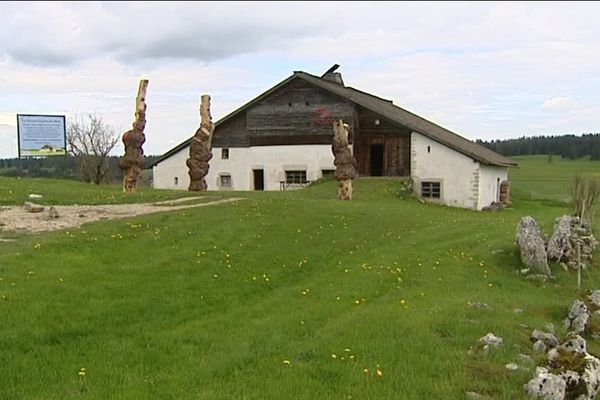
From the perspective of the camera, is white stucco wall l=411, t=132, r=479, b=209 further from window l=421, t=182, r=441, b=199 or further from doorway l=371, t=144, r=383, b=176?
doorway l=371, t=144, r=383, b=176

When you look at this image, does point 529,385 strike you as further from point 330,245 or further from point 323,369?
point 330,245

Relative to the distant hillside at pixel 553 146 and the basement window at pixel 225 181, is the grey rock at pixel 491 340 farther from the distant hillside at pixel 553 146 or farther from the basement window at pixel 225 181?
the distant hillside at pixel 553 146

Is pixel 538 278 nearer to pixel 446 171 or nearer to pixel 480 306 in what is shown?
pixel 480 306

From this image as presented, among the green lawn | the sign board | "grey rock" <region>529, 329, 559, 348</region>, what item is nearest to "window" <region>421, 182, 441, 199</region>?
the green lawn

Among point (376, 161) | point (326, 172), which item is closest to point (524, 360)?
point (326, 172)

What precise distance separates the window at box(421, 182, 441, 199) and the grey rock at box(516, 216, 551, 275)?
2342 cm

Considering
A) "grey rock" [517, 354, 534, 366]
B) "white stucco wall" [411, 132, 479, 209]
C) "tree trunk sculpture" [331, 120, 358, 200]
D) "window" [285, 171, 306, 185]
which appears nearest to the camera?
"grey rock" [517, 354, 534, 366]

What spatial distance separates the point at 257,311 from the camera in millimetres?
10891

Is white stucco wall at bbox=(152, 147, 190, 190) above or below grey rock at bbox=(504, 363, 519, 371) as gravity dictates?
above

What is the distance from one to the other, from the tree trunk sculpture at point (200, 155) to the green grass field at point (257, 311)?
9.86 metres

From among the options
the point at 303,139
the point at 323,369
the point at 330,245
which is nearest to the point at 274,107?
the point at 303,139


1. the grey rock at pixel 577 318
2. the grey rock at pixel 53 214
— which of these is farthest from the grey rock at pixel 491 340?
the grey rock at pixel 53 214

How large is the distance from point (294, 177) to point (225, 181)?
5466 mm

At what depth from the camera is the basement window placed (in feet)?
149
